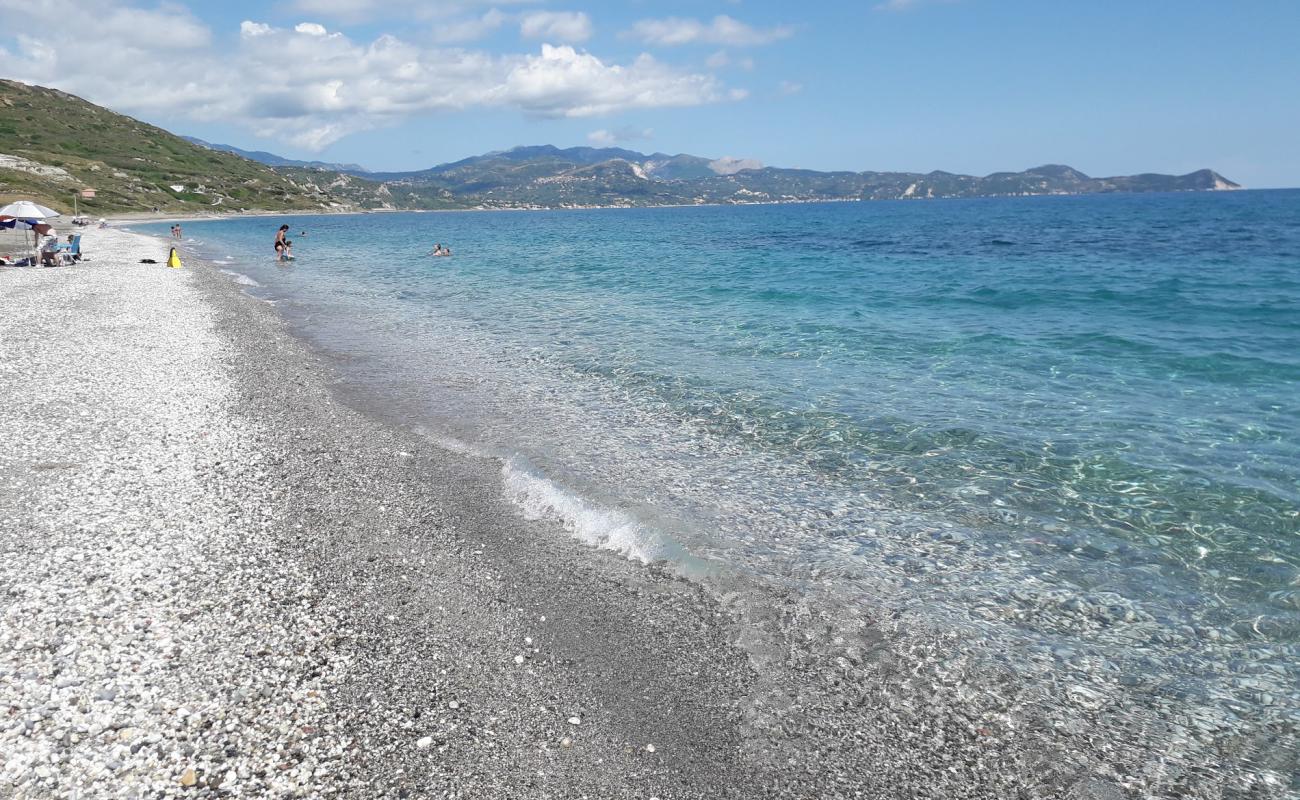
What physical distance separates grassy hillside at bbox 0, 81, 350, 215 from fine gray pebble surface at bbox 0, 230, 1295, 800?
94.3 meters

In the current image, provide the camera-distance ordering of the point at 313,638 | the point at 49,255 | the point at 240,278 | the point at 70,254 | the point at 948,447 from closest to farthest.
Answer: the point at 313,638, the point at 948,447, the point at 49,255, the point at 240,278, the point at 70,254

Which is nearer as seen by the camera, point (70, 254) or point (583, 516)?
point (583, 516)

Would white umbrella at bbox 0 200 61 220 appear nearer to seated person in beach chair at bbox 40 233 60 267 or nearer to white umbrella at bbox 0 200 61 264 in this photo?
white umbrella at bbox 0 200 61 264

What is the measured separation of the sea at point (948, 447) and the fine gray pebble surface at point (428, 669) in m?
0.85

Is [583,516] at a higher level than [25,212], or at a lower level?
lower

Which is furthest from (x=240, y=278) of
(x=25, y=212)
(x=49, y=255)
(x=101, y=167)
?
(x=101, y=167)

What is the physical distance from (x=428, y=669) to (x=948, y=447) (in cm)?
1053

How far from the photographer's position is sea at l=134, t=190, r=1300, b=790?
8.14 metres

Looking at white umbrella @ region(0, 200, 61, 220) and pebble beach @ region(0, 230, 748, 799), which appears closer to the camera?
pebble beach @ region(0, 230, 748, 799)

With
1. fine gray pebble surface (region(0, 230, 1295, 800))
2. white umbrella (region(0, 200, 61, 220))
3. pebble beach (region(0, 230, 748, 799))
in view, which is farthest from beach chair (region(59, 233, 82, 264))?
fine gray pebble surface (region(0, 230, 1295, 800))

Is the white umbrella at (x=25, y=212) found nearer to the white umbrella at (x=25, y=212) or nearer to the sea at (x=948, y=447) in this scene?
the white umbrella at (x=25, y=212)

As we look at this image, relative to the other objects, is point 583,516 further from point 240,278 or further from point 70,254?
point 70,254

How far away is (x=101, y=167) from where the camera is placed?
140250 mm

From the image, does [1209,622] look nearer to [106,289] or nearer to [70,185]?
[106,289]
